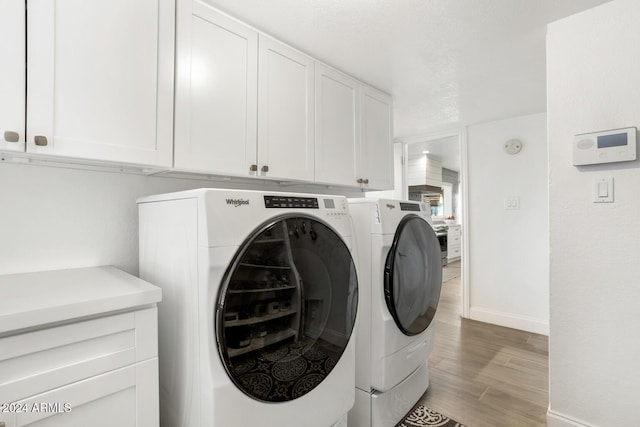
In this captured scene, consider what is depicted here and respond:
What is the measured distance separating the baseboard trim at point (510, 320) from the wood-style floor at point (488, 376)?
0.32ft

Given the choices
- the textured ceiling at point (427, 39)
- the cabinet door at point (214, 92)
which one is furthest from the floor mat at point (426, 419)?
the textured ceiling at point (427, 39)

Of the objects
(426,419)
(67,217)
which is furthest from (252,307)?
(426,419)

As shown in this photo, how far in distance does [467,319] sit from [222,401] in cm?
331

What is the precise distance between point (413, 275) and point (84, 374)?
4.89ft

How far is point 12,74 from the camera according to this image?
0.99 meters

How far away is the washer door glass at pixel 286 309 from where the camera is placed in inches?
36.9

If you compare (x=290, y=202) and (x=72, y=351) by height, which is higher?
(x=290, y=202)

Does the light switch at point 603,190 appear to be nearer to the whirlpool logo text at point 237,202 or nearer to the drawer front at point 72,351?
the whirlpool logo text at point 237,202

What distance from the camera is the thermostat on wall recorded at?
1429mm

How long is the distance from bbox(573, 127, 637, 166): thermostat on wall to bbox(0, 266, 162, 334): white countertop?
207cm

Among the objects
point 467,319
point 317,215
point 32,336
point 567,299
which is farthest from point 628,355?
point 32,336

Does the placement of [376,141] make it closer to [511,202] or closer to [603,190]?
[603,190]

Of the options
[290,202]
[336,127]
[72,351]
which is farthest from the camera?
[336,127]

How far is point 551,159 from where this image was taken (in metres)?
1.69
